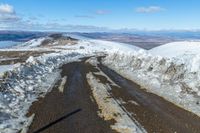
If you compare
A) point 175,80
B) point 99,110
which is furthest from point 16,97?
point 175,80

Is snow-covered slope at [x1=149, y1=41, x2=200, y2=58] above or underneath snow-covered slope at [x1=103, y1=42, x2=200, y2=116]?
underneath

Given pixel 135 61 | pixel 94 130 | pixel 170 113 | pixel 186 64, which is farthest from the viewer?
pixel 135 61

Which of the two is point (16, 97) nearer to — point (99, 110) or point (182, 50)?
point (99, 110)

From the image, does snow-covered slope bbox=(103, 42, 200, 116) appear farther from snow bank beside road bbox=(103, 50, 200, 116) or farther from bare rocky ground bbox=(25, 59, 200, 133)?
bare rocky ground bbox=(25, 59, 200, 133)

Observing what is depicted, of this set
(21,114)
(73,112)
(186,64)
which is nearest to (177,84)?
(186,64)

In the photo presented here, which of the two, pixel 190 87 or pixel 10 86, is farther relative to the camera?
pixel 190 87

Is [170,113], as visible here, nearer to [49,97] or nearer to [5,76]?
[49,97]

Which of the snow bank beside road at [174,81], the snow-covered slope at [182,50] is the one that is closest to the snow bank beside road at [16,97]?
the snow bank beside road at [174,81]

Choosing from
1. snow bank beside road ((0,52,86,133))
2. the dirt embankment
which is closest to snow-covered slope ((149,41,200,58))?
snow bank beside road ((0,52,86,133))
